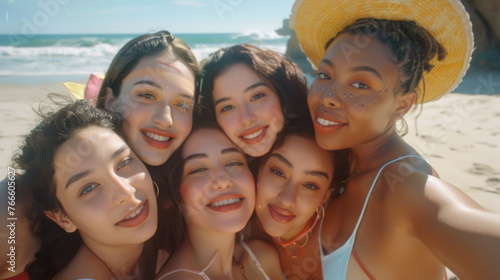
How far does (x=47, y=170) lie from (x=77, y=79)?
10931mm

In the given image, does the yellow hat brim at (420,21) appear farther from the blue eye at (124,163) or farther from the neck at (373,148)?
the blue eye at (124,163)

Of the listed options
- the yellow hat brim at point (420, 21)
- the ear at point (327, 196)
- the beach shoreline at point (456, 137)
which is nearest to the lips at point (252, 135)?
the ear at point (327, 196)

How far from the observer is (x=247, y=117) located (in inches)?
97.8

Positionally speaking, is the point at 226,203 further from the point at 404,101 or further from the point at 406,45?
the point at 406,45

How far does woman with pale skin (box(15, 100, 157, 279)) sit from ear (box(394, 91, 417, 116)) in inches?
67.0

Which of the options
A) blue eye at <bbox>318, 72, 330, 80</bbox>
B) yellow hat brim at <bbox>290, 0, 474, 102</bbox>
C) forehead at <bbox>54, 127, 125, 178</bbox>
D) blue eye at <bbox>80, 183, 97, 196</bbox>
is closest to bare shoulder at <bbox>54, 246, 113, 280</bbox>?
blue eye at <bbox>80, 183, 97, 196</bbox>

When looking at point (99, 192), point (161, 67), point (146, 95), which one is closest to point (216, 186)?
point (99, 192)

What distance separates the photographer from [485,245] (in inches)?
55.4

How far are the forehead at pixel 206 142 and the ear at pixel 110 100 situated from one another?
2.14 feet

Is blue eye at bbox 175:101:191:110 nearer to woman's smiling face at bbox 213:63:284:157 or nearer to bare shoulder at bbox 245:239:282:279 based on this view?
woman's smiling face at bbox 213:63:284:157

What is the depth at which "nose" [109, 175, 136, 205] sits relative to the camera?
200 cm

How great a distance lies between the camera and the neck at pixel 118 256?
85.6 inches

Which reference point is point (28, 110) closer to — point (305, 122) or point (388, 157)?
point (305, 122)

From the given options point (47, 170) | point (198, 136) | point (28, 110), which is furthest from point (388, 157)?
point (28, 110)
